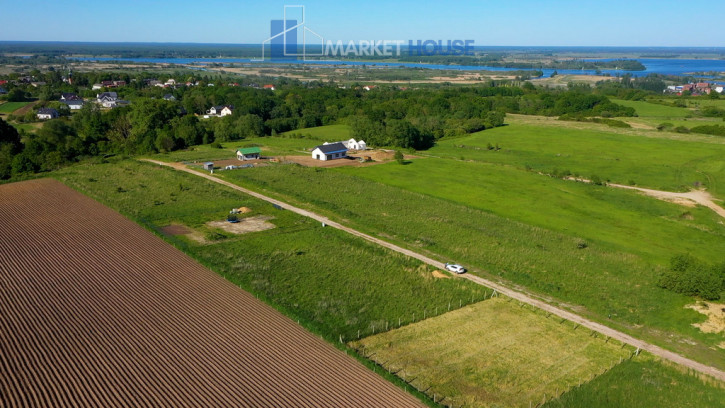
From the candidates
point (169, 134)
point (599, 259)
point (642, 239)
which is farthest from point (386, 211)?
point (169, 134)

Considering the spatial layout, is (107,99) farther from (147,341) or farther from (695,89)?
(695,89)

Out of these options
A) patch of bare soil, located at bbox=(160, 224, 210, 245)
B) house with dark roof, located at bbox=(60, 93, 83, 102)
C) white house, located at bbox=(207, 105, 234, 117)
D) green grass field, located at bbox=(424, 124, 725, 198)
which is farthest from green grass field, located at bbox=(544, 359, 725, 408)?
house with dark roof, located at bbox=(60, 93, 83, 102)

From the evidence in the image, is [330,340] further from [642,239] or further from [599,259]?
[642,239]

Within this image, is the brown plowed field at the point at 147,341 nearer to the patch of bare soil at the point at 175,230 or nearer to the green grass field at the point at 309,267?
the green grass field at the point at 309,267

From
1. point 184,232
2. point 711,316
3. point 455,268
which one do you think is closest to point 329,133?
point 184,232

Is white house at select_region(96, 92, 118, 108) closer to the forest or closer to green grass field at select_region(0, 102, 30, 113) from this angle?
the forest

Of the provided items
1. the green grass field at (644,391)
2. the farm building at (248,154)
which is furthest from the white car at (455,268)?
the farm building at (248,154)
